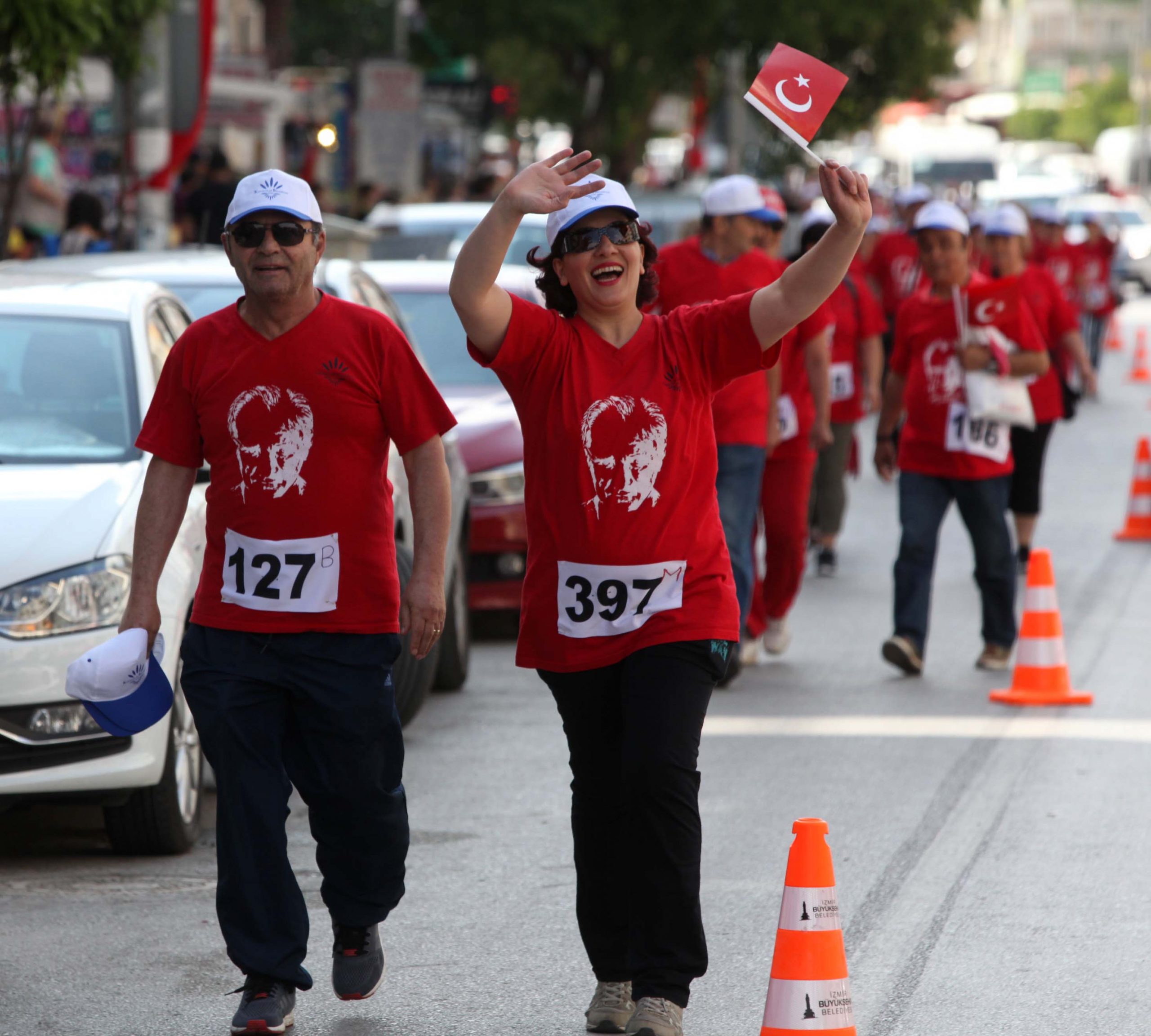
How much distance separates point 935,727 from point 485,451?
9.29 feet

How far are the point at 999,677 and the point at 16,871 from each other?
15.4ft

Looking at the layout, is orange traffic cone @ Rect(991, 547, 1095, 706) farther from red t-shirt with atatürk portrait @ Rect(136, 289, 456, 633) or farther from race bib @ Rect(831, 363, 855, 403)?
red t-shirt with atatürk portrait @ Rect(136, 289, 456, 633)

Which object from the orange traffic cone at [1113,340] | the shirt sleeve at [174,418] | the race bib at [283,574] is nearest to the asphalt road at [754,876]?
the race bib at [283,574]

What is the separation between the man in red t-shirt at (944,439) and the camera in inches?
371

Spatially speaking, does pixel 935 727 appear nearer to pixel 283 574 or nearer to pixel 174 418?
pixel 283 574

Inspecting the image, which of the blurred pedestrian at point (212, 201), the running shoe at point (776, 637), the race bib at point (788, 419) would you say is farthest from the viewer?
the blurred pedestrian at point (212, 201)

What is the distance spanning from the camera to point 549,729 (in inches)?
340

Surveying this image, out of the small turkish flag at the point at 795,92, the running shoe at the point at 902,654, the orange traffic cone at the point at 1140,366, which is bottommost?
the orange traffic cone at the point at 1140,366

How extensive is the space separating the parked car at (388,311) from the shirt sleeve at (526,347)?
2728 millimetres

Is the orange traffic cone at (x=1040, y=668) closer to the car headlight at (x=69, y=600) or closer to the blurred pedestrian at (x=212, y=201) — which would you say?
the car headlight at (x=69, y=600)

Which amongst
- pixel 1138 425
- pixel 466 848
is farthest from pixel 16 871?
pixel 1138 425

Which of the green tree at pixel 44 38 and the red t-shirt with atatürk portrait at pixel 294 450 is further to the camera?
the green tree at pixel 44 38

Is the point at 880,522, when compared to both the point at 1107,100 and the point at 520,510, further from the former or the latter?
the point at 1107,100

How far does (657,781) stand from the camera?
15.4ft
